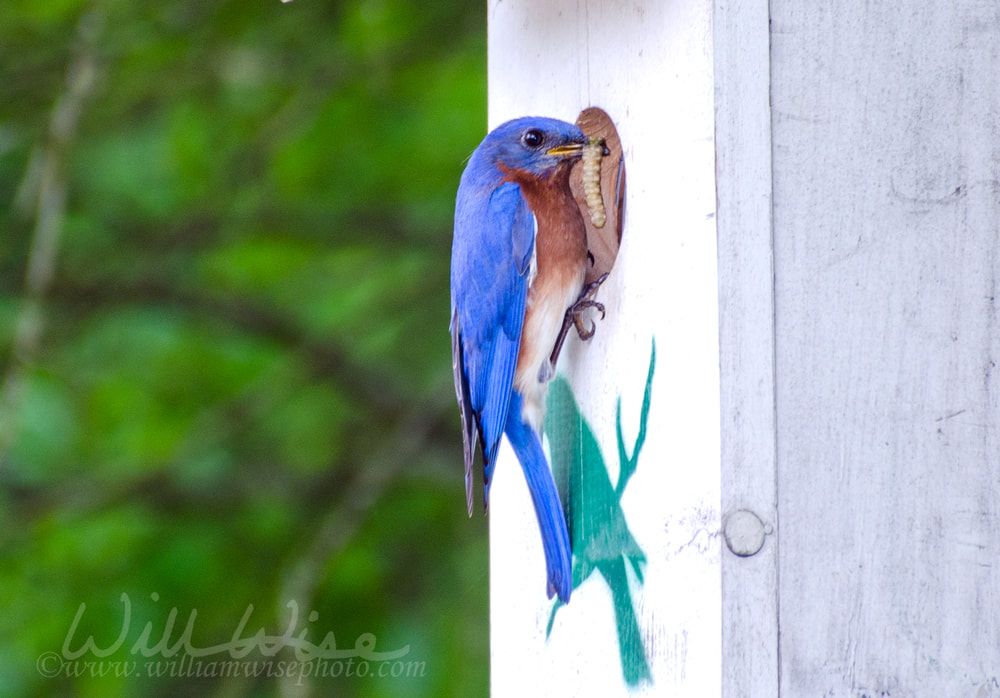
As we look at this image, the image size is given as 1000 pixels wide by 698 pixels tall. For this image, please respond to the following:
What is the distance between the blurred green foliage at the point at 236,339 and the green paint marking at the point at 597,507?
1208mm

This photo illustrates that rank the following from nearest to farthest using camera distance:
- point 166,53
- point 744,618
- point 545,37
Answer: point 744,618
point 545,37
point 166,53

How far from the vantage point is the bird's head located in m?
1.72

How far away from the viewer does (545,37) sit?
1870 millimetres

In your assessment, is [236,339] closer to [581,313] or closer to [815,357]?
[581,313]

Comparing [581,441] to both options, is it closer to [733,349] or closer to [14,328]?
[733,349]

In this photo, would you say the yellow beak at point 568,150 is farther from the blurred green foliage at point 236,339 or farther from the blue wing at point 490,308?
the blurred green foliage at point 236,339

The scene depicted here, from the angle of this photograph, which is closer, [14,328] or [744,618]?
[744,618]

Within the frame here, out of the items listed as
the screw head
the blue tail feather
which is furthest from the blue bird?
the screw head

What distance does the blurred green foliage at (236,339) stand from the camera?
2.89 meters

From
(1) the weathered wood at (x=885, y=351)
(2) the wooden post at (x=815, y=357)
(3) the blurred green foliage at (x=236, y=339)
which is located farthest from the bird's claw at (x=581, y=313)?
(3) the blurred green foliage at (x=236, y=339)

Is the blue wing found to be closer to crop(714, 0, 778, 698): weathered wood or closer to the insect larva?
the insect larva

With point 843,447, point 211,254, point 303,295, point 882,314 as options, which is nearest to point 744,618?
point 843,447

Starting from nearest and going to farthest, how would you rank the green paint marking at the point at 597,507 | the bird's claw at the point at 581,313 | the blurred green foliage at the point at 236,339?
the green paint marking at the point at 597,507 < the bird's claw at the point at 581,313 < the blurred green foliage at the point at 236,339

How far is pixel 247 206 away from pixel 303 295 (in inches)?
11.9
